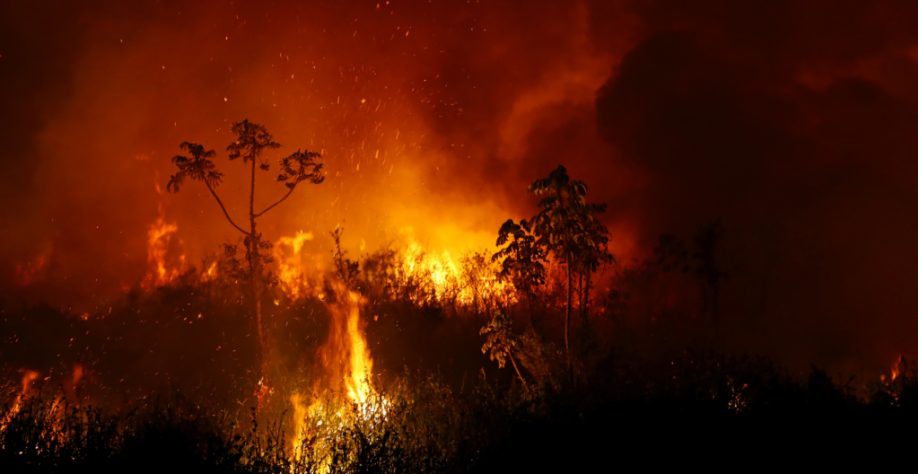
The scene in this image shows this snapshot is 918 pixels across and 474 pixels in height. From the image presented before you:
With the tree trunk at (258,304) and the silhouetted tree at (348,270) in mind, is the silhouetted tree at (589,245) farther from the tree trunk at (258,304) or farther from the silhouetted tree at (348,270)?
the silhouetted tree at (348,270)

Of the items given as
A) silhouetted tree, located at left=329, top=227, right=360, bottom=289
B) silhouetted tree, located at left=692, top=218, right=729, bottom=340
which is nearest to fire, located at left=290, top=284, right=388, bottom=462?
silhouetted tree, located at left=329, top=227, right=360, bottom=289

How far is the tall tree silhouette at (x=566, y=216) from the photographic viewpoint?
830 cm

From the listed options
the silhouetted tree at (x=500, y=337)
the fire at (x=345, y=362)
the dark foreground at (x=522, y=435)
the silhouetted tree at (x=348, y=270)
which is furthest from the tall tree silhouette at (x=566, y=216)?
the silhouetted tree at (x=348, y=270)

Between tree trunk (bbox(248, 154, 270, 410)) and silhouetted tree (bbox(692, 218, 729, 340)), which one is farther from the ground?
silhouetted tree (bbox(692, 218, 729, 340))

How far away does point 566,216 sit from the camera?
8.44 m

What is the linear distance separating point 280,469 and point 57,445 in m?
2.89

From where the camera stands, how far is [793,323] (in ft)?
107

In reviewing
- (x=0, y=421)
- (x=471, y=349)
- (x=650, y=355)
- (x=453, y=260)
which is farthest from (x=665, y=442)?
(x=453, y=260)

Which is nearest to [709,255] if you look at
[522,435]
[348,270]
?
[348,270]

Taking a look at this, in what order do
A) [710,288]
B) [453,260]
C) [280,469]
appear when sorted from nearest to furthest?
[280,469], [453,260], [710,288]

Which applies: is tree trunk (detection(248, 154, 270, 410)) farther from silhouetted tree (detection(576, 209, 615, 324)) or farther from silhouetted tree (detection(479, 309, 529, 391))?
silhouetted tree (detection(576, 209, 615, 324))

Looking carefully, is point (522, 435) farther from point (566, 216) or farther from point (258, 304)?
point (258, 304)

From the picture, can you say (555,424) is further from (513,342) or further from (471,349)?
(471,349)

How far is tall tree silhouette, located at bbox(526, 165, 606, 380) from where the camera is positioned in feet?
27.2
